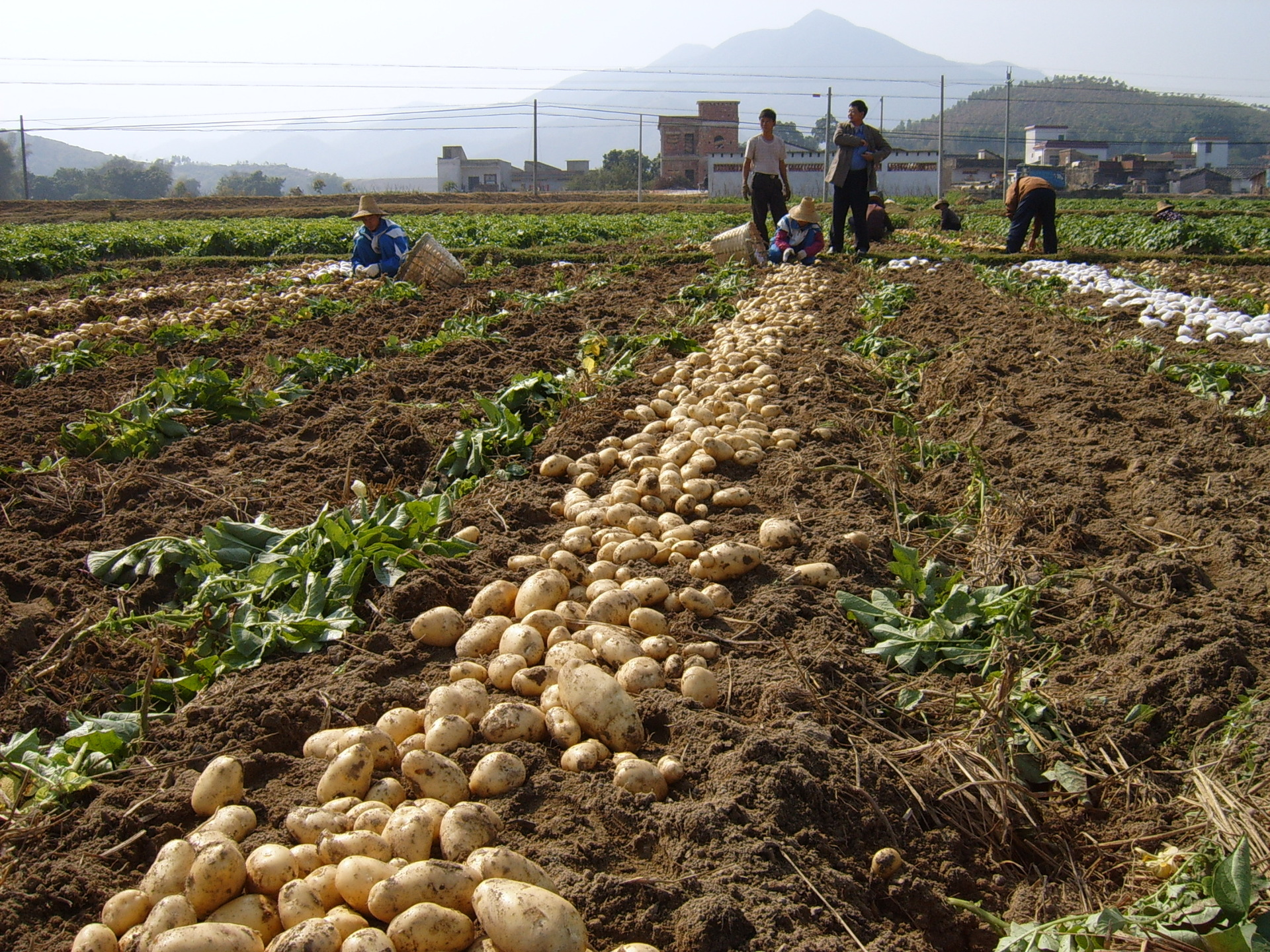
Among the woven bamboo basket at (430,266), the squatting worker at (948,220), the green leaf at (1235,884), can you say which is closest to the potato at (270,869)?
the green leaf at (1235,884)

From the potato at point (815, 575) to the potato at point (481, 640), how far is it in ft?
3.20

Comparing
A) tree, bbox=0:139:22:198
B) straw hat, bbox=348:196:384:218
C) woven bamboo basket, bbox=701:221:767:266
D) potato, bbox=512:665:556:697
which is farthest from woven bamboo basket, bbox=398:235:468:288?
tree, bbox=0:139:22:198

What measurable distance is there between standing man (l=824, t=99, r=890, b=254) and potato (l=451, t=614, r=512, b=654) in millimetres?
9626

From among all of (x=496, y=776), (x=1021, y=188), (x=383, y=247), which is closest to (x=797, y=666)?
(x=496, y=776)

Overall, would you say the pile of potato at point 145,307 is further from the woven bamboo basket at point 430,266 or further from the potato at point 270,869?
the potato at point 270,869

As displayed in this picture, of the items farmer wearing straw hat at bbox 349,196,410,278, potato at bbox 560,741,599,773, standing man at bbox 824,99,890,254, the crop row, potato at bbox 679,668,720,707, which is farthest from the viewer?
the crop row

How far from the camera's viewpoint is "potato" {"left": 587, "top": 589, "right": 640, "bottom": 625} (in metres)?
2.72

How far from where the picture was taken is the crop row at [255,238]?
15594 mm

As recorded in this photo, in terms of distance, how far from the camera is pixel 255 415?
5344mm

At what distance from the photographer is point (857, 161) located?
11164 millimetres

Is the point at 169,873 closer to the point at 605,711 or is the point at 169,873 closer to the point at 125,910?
the point at 125,910

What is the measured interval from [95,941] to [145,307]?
9.96m

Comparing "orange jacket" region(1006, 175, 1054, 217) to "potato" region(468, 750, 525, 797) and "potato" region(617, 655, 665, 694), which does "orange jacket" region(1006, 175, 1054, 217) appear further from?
"potato" region(468, 750, 525, 797)

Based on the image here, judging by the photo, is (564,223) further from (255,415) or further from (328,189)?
(328,189)
